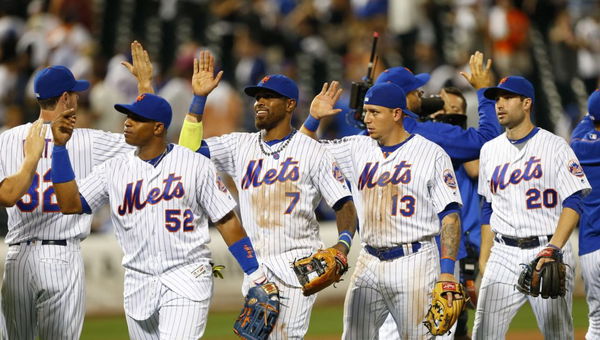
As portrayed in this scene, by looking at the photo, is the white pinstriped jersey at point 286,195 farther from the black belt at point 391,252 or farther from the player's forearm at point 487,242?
the player's forearm at point 487,242

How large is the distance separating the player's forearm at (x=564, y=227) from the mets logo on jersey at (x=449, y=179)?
839 mm

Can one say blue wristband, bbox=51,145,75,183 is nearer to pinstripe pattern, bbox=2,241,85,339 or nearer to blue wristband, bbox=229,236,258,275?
pinstripe pattern, bbox=2,241,85,339

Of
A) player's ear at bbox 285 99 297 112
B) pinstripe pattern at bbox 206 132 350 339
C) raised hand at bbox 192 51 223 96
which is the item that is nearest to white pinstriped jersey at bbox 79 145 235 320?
pinstripe pattern at bbox 206 132 350 339

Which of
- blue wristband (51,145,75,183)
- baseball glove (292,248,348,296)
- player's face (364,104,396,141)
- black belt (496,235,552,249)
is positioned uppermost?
player's face (364,104,396,141)

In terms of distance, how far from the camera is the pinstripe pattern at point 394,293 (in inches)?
301

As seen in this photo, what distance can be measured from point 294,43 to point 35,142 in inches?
481

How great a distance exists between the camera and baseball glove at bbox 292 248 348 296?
23.9 feet

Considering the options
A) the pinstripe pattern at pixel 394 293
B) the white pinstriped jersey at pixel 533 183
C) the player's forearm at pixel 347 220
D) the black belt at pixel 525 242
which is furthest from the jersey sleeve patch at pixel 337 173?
the black belt at pixel 525 242

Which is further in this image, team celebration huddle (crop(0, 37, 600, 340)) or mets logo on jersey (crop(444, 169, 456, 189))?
mets logo on jersey (crop(444, 169, 456, 189))

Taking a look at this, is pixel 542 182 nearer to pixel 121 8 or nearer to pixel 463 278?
pixel 463 278

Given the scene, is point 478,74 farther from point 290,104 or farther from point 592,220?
point 290,104

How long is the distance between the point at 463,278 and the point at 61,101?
156 inches

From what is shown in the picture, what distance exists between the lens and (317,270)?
23.9 ft

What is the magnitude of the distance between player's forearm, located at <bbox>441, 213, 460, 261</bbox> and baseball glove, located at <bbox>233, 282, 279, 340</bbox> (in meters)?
1.24
